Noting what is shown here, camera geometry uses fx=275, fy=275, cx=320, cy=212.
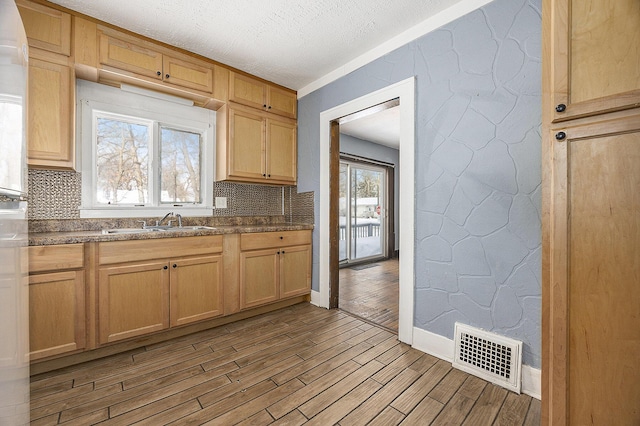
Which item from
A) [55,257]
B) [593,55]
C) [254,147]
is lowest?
[55,257]

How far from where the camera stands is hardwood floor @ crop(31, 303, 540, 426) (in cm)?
142

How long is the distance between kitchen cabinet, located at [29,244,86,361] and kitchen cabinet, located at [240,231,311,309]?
1167 mm

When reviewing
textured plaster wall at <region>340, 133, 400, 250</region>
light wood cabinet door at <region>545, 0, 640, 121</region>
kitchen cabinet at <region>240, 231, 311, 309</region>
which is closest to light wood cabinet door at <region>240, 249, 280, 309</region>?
kitchen cabinet at <region>240, 231, 311, 309</region>

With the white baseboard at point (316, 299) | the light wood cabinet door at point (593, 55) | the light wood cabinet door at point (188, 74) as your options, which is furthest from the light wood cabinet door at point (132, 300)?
the light wood cabinet door at point (593, 55)

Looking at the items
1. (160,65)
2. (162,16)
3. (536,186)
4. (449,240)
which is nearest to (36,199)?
(160,65)

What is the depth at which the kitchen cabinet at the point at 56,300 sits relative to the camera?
1.67 metres

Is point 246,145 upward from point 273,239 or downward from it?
upward

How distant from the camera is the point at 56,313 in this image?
1749 millimetres

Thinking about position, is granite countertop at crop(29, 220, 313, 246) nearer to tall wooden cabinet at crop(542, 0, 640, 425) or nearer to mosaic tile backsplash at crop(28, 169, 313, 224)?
mosaic tile backsplash at crop(28, 169, 313, 224)

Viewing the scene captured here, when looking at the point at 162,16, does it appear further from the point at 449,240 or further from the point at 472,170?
the point at 449,240

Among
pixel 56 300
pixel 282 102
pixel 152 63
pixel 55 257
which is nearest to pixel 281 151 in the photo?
pixel 282 102

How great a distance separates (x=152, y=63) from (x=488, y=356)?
11.0 ft

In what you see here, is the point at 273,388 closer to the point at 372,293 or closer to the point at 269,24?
the point at 372,293

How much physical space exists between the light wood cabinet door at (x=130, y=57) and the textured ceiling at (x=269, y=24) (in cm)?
12
